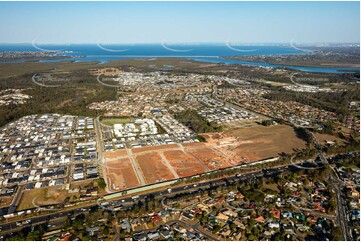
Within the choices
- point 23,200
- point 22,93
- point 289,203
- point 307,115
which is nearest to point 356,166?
point 289,203

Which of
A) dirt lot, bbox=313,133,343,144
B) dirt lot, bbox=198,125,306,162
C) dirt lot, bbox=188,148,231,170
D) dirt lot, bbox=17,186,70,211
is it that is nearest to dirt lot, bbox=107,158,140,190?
dirt lot, bbox=17,186,70,211

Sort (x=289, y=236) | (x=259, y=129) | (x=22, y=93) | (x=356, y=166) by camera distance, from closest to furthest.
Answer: (x=289, y=236)
(x=356, y=166)
(x=259, y=129)
(x=22, y=93)

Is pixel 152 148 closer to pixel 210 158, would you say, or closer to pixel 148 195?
pixel 210 158

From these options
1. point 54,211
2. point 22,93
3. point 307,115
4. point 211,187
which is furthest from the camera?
point 22,93

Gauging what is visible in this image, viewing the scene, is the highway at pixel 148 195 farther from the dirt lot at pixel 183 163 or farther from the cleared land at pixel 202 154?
the dirt lot at pixel 183 163

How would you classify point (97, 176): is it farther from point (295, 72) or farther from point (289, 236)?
point (295, 72)

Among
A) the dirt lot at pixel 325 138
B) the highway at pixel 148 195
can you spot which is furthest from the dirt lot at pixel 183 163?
the dirt lot at pixel 325 138

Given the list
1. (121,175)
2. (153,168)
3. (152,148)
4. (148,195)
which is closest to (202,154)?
(152,148)
